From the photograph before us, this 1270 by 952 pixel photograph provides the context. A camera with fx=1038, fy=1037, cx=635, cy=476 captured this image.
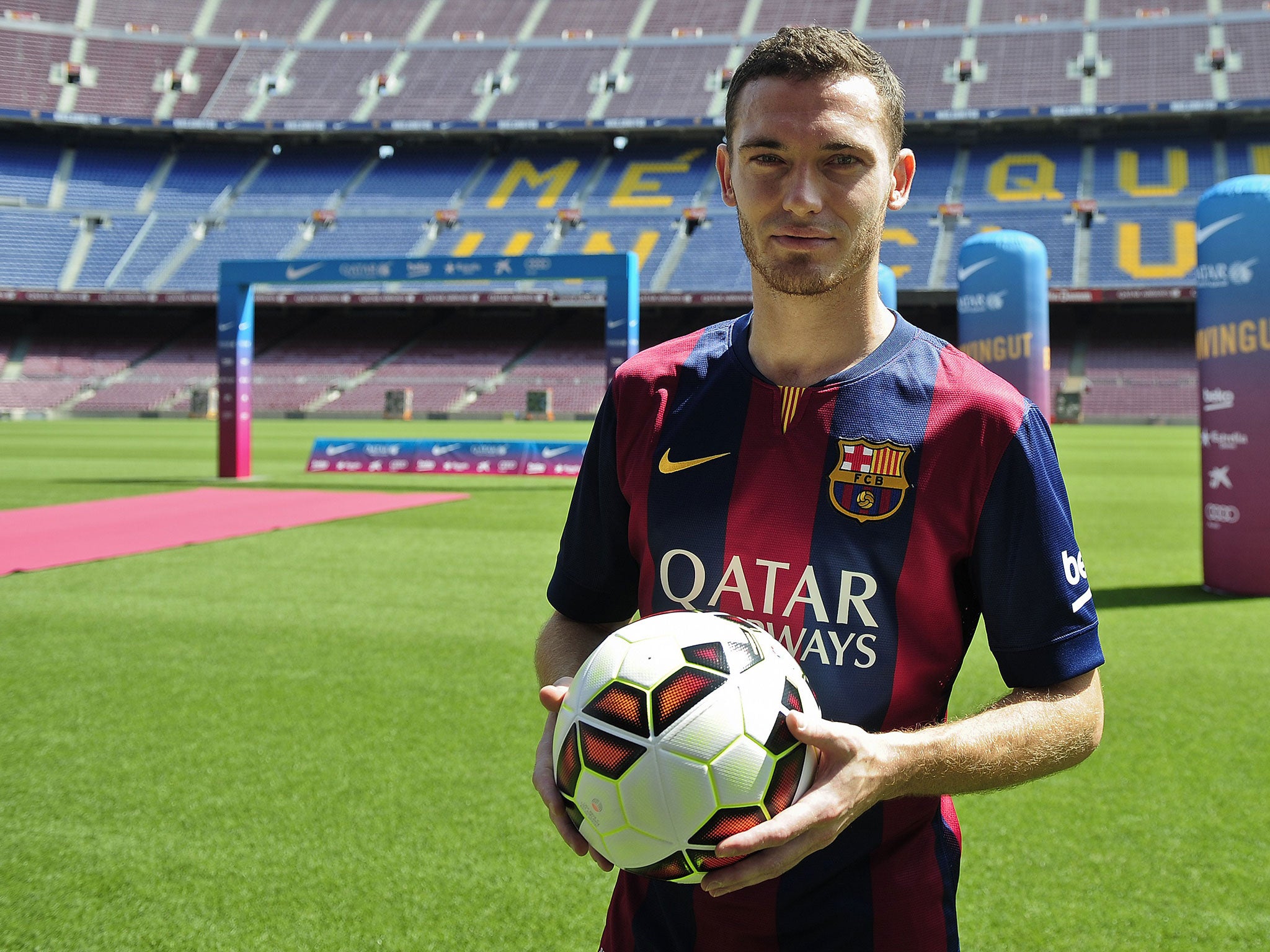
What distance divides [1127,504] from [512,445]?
8.98m

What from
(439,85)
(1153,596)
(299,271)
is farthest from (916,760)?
(439,85)

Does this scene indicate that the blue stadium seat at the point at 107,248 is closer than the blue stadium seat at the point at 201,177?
Yes

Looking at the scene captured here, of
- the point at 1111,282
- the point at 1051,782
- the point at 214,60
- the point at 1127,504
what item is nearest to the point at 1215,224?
the point at 1051,782

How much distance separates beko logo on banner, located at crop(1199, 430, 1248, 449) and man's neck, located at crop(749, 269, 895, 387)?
6.14 m

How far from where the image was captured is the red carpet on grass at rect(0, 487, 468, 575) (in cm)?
845

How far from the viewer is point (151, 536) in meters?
9.25

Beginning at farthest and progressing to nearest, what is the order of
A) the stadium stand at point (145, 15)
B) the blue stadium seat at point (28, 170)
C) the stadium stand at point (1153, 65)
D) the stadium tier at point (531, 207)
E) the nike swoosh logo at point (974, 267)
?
the stadium stand at point (145, 15) < the blue stadium seat at point (28, 170) < the stadium stand at point (1153, 65) < the stadium tier at point (531, 207) < the nike swoosh logo at point (974, 267)

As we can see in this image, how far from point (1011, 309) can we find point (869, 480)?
1080 cm

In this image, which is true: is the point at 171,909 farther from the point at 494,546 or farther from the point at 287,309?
the point at 287,309

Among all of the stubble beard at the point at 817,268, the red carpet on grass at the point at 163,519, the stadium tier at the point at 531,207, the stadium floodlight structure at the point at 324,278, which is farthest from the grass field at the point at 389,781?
the stadium tier at the point at 531,207

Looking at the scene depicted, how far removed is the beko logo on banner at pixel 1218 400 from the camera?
7.02m

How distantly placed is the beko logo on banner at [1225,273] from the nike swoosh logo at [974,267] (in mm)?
4661

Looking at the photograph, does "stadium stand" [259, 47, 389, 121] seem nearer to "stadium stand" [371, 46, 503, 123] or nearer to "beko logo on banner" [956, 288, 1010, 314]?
"stadium stand" [371, 46, 503, 123]

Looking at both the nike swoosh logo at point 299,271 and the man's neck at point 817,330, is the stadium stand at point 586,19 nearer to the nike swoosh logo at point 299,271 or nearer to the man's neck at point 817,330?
the nike swoosh logo at point 299,271
